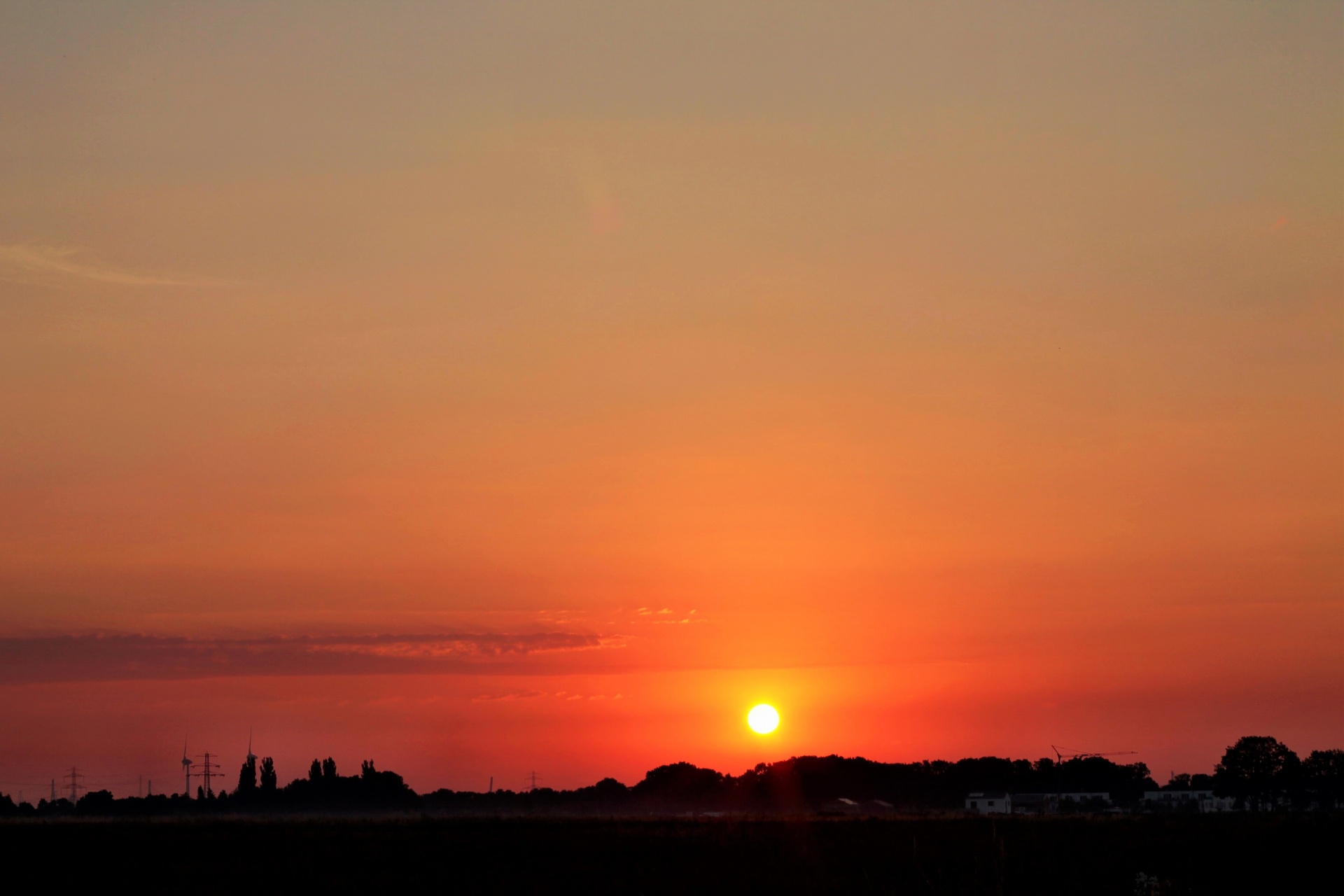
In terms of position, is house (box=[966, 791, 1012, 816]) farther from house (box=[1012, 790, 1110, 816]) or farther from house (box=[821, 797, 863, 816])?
house (box=[821, 797, 863, 816])

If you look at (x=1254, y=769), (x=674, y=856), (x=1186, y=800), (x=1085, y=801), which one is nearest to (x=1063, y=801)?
(x=1085, y=801)

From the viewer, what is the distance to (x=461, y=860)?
2392 inches

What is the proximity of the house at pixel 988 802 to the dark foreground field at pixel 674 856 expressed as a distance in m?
75.1

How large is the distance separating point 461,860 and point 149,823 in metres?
23.4

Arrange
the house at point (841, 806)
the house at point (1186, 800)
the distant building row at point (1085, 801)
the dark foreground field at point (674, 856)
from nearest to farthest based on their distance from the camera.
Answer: the dark foreground field at point (674, 856), the house at point (841, 806), the distant building row at point (1085, 801), the house at point (1186, 800)

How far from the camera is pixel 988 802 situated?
15088 cm

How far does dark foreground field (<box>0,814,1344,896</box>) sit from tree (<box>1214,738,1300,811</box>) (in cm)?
9832

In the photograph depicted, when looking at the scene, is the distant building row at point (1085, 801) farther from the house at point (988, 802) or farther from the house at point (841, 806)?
the house at point (841, 806)

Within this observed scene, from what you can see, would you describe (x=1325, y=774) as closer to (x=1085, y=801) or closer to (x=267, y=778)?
(x=1085, y=801)

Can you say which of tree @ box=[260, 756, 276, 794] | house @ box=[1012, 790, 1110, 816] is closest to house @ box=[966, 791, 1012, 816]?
house @ box=[1012, 790, 1110, 816]

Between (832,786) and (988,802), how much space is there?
29.4m

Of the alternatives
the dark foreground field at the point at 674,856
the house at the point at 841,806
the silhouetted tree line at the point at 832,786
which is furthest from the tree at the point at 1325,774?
the dark foreground field at the point at 674,856

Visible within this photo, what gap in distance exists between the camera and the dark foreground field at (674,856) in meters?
53.5

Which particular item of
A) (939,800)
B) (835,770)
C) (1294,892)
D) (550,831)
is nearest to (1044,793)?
(939,800)
